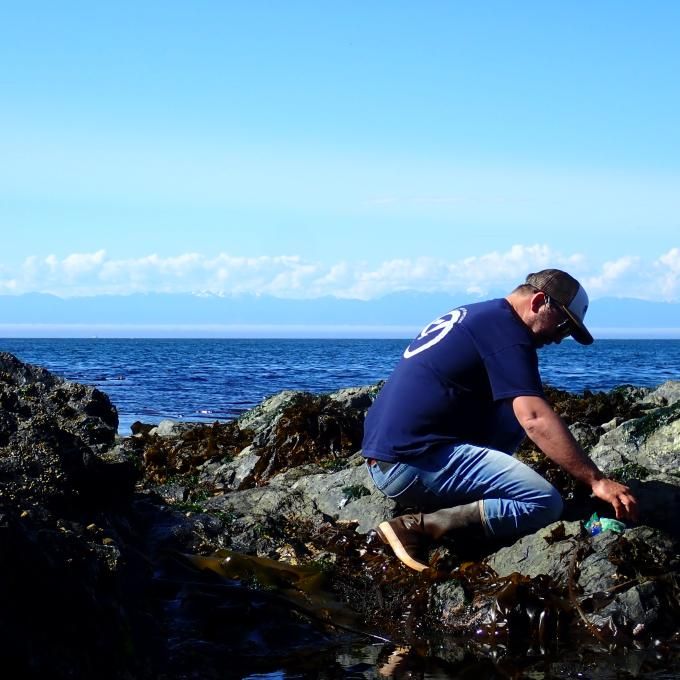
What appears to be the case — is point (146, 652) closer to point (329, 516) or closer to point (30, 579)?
point (30, 579)

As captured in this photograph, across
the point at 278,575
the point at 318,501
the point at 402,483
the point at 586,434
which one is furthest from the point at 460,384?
the point at 586,434

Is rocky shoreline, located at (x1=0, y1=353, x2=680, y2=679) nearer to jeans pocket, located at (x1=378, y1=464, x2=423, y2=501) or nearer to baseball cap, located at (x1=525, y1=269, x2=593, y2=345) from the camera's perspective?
jeans pocket, located at (x1=378, y1=464, x2=423, y2=501)

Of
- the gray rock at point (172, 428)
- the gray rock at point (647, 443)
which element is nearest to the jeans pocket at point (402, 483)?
the gray rock at point (647, 443)

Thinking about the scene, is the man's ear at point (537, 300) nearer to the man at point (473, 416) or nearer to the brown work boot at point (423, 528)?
the man at point (473, 416)

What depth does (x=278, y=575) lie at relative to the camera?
5730mm

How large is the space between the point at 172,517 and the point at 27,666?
3.07m

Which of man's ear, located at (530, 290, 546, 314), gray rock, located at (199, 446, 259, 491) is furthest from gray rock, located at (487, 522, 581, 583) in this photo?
gray rock, located at (199, 446, 259, 491)

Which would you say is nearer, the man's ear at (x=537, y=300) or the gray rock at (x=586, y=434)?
the man's ear at (x=537, y=300)

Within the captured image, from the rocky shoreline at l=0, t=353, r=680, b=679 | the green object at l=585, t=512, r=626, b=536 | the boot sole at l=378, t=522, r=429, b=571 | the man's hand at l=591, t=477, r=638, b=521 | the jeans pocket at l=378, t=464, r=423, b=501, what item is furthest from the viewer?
the jeans pocket at l=378, t=464, r=423, b=501

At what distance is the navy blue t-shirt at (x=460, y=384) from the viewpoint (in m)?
5.57

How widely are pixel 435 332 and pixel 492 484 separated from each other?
0.96 m

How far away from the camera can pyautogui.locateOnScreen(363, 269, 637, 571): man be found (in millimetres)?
5637

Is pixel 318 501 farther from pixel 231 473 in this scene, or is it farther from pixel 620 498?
pixel 620 498

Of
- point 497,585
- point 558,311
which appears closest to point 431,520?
point 497,585
